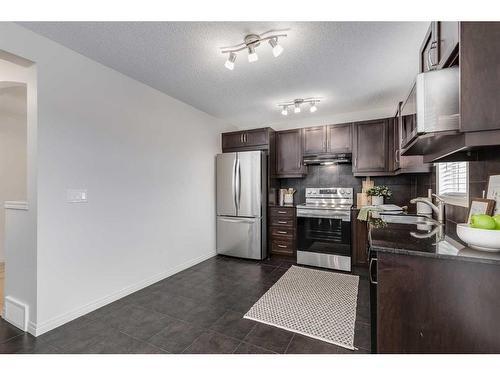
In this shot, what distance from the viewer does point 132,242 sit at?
266cm

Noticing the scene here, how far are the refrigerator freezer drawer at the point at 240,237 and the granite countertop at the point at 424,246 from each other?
2.25 m

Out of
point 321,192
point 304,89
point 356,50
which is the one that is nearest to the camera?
point 356,50

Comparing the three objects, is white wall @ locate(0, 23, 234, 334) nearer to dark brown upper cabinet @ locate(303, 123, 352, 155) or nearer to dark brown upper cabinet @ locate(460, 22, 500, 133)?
dark brown upper cabinet @ locate(303, 123, 352, 155)

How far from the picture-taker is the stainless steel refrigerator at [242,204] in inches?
148

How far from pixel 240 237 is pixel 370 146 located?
98.0 inches

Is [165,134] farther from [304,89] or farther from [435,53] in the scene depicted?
[435,53]

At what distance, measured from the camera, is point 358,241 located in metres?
3.38

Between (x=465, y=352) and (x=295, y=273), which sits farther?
(x=295, y=273)

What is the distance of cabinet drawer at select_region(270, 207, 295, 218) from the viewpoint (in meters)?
3.78

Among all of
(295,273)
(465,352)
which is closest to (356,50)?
(465,352)

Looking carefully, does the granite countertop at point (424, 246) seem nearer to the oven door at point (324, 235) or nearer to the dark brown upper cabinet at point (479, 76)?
the dark brown upper cabinet at point (479, 76)

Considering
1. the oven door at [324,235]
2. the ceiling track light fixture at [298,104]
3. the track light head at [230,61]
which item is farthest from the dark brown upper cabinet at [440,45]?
the oven door at [324,235]

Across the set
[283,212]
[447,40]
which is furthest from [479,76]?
[283,212]

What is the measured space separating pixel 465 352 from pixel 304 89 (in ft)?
9.23
